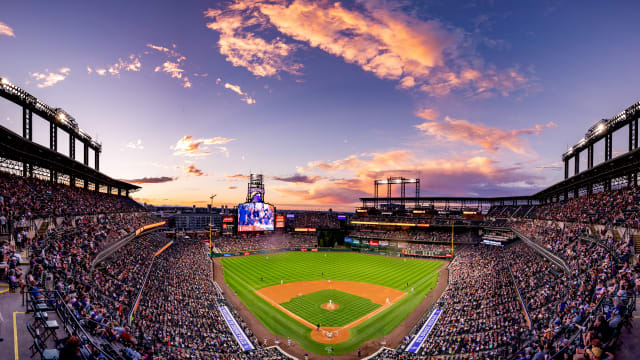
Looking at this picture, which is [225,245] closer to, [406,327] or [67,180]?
[67,180]

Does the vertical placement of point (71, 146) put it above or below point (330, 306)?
above

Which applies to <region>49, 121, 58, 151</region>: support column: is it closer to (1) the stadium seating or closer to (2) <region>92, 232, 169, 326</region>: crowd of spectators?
(1) the stadium seating

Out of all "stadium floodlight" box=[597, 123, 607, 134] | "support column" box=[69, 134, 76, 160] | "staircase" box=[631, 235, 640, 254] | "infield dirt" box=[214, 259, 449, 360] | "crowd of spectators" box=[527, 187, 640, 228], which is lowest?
"infield dirt" box=[214, 259, 449, 360]

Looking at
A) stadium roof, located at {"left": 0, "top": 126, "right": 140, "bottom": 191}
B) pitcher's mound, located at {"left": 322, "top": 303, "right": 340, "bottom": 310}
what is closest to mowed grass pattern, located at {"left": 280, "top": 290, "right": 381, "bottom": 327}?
pitcher's mound, located at {"left": 322, "top": 303, "right": 340, "bottom": 310}

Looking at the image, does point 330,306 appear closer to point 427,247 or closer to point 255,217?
point 427,247

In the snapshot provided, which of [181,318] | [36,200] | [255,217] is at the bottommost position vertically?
[181,318]

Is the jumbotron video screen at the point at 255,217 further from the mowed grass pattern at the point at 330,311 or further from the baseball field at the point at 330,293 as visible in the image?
the mowed grass pattern at the point at 330,311

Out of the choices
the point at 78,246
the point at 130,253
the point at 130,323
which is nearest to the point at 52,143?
the point at 130,253

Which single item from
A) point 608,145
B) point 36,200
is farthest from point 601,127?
point 36,200

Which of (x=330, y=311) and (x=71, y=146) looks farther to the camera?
(x=71, y=146)
